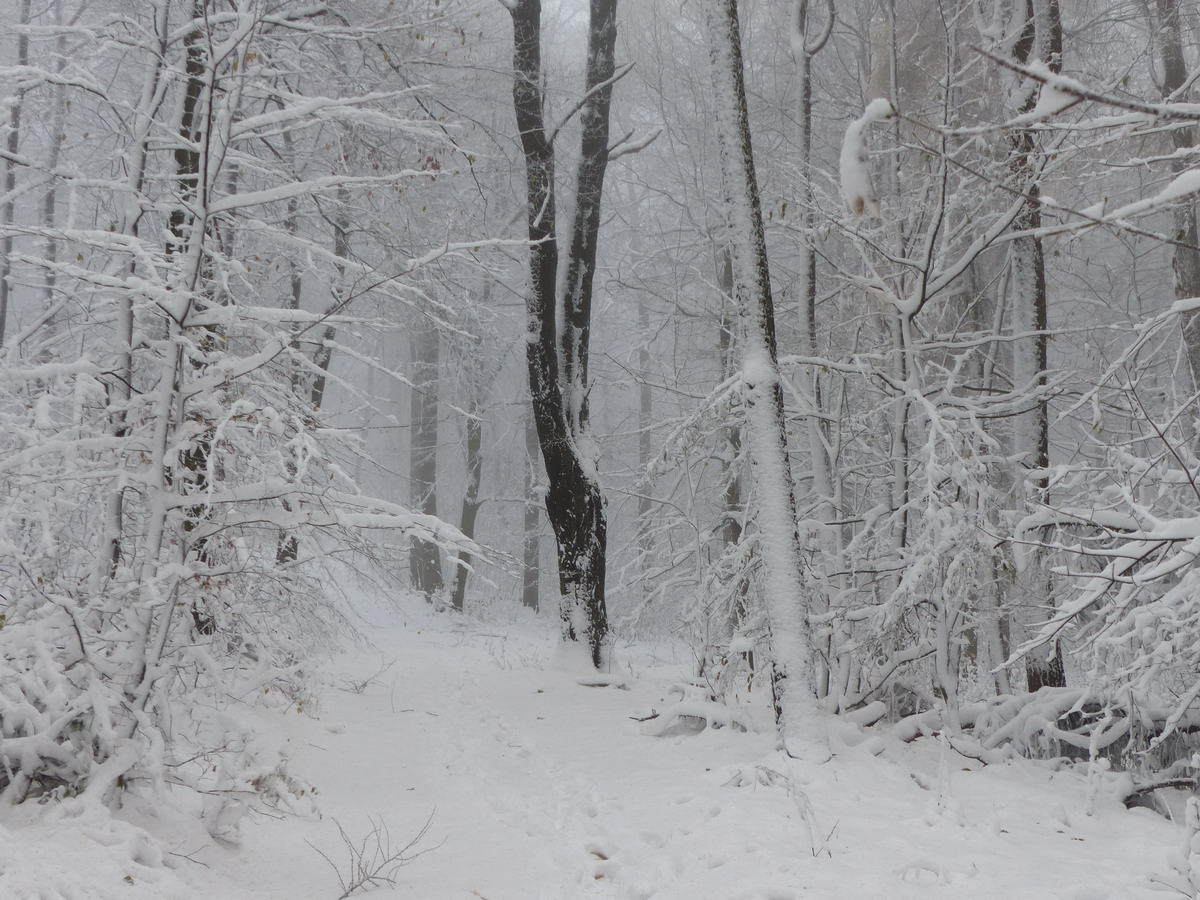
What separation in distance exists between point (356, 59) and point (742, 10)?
21.5 ft

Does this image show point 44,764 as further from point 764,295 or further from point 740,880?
point 764,295

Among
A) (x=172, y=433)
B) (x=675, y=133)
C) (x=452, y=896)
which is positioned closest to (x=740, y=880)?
(x=452, y=896)

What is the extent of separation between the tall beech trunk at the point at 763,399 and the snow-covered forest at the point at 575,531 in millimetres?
28

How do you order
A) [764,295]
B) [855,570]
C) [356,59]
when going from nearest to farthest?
1. [764,295]
2. [855,570]
3. [356,59]

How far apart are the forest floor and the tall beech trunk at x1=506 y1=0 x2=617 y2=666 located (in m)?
1.80

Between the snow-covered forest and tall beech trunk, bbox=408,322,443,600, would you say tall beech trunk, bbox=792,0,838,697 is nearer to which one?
the snow-covered forest

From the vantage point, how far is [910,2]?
9.52 metres

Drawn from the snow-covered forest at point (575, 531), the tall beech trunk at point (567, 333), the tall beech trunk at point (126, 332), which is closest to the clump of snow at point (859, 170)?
the snow-covered forest at point (575, 531)

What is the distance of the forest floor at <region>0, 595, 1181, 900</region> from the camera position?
306 cm

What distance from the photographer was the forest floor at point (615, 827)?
3.06 m

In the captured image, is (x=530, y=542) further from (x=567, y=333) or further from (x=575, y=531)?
(x=567, y=333)

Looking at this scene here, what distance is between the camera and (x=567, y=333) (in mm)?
8797

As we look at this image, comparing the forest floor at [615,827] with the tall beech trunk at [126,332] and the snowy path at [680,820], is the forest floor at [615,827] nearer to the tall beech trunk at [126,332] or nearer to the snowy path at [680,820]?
the snowy path at [680,820]

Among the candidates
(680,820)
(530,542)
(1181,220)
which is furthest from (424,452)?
(680,820)
